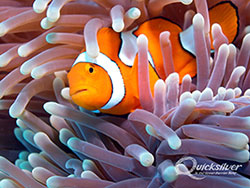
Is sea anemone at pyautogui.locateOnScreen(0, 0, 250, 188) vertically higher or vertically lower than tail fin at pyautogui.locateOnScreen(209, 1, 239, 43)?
lower

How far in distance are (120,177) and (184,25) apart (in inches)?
25.1

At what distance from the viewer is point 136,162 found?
2.97 feet

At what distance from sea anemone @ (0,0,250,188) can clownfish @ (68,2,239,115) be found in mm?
48

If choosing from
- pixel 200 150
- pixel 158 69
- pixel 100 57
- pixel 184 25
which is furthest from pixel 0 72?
pixel 200 150

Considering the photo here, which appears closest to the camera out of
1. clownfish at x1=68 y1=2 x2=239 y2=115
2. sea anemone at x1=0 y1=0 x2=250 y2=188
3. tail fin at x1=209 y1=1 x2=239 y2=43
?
sea anemone at x1=0 y1=0 x2=250 y2=188

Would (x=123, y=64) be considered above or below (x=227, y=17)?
below

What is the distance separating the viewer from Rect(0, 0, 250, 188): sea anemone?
80cm

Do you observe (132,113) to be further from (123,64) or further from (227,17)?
(227,17)

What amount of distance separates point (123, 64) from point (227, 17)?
1.46 feet

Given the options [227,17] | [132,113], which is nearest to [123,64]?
[132,113]

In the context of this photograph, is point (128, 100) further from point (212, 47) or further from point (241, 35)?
point (241, 35)

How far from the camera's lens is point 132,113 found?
35.3 inches

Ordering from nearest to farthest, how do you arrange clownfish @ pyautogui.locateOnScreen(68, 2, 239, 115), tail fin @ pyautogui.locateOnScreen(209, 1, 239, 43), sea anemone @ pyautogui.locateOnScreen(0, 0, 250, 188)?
1. sea anemone @ pyautogui.locateOnScreen(0, 0, 250, 188)
2. clownfish @ pyautogui.locateOnScreen(68, 2, 239, 115)
3. tail fin @ pyautogui.locateOnScreen(209, 1, 239, 43)

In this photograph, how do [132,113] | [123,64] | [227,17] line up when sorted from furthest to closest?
[227,17]
[123,64]
[132,113]
